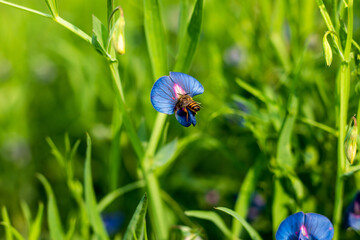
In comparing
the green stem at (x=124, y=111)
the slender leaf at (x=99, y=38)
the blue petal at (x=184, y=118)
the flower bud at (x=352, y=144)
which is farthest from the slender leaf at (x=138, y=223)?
the flower bud at (x=352, y=144)

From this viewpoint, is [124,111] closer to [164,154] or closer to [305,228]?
[164,154]

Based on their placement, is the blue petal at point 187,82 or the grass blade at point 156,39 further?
the grass blade at point 156,39

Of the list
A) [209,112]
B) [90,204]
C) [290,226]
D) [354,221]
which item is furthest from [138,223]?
[209,112]

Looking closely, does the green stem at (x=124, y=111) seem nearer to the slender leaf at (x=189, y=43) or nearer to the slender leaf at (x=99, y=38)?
the slender leaf at (x=99, y=38)

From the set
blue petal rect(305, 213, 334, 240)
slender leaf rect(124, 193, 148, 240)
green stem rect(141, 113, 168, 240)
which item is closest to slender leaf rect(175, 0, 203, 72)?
green stem rect(141, 113, 168, 240)

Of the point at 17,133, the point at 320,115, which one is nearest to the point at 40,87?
the point at 17,133
